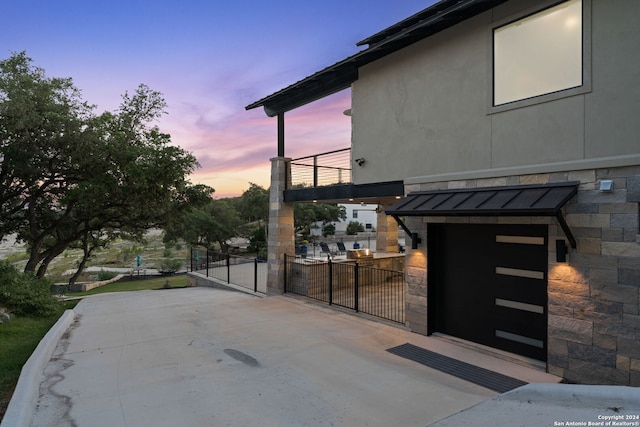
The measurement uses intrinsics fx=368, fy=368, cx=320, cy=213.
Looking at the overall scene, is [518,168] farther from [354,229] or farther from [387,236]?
[354,229]

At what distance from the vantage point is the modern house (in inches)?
213

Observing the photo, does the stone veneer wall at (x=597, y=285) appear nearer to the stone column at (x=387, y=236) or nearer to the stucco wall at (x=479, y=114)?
the stucco wall at (x=479, y=114)

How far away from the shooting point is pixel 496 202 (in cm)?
632

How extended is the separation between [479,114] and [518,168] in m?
1.39

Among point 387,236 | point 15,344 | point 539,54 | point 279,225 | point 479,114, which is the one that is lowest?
point 15,344

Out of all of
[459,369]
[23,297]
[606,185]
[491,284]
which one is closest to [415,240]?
[491,284]

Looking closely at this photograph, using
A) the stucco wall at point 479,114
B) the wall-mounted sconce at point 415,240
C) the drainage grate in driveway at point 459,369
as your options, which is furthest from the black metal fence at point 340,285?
the stucco wall at point 479,114

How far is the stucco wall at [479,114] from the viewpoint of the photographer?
544 cm

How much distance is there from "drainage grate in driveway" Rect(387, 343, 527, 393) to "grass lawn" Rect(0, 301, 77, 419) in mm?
6189

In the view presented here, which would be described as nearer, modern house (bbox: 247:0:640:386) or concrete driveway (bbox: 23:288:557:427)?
concrete driveway (bbox: 23:288:557:427)

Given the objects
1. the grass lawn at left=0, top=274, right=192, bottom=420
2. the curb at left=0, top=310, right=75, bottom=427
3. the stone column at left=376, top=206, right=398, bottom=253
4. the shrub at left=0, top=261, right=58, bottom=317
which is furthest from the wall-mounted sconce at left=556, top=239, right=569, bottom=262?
the stone column at left=376, top=206, right=398, bottom=253

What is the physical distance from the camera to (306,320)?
9.48m

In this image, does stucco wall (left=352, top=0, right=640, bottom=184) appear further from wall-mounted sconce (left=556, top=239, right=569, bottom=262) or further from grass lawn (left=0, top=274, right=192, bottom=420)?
grass lawn (left=0, top=274, right=192, bottom=420)

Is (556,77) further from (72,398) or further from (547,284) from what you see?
(72,398)
